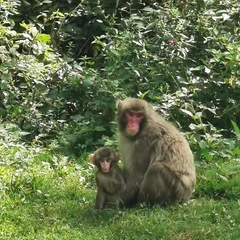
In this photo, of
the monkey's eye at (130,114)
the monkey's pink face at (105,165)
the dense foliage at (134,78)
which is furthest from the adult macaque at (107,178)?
the dense foliage at (134,78)

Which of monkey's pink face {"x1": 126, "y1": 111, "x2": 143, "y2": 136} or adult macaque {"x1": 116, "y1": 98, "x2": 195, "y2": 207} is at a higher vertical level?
monkey's pink face {"x1": 126, "y1": 111, "x2": 143, "y2": 136}

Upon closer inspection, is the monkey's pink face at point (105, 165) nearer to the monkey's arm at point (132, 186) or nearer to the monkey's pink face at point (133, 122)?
the monkey's arm at point (132, 186)

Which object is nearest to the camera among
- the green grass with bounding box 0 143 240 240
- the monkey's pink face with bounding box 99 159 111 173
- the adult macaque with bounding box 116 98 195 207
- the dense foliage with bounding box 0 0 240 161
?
the green grass with bounding box 0 143 240 240

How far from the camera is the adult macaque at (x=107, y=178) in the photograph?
24.1 ft

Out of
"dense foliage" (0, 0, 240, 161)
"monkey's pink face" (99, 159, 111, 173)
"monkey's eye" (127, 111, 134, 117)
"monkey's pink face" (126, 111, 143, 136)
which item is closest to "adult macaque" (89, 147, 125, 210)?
"monkey's pink face" (99, 159, 111, 173)

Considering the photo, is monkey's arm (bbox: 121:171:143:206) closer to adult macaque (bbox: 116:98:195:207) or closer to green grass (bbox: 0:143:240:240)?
adult macaque (bbox: 116:98:195:207)

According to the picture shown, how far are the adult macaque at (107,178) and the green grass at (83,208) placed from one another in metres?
0.17

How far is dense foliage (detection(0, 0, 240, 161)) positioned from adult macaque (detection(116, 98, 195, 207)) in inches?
58.6

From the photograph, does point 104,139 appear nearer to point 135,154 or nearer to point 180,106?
point 180,106

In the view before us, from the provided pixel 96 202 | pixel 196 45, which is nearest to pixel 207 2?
pixel 196 45

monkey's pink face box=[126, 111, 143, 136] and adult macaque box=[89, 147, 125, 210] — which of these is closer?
adult macaque box=[89, 147, 125, 210]

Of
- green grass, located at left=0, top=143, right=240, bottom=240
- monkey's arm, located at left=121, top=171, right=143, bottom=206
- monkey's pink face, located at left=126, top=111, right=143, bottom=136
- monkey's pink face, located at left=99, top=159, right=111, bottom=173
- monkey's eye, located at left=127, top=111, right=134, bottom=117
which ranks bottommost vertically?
green grass, located at left=0, top=143, right=240, bottom=240

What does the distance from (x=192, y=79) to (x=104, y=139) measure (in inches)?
68.2

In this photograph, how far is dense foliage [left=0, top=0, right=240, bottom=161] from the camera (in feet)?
31.8
